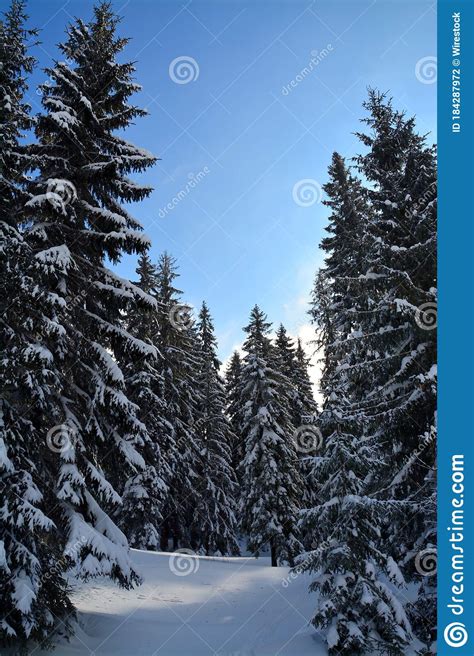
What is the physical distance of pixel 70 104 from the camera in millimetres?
11906

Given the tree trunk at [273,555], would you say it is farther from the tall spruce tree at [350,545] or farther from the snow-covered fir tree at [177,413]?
the tall spruce tree at [350,545]

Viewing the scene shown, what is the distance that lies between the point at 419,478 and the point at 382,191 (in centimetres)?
826

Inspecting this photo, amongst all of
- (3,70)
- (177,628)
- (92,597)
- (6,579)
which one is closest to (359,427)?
(177,628)

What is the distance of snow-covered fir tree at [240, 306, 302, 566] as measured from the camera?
79.2 feet

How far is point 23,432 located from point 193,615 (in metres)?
8.20

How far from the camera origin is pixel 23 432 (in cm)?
920

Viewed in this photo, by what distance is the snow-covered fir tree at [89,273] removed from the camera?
957 cm

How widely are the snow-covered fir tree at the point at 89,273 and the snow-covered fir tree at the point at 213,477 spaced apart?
1862 centimetres

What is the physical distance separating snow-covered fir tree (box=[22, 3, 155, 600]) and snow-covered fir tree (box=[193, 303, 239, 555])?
18.6 m

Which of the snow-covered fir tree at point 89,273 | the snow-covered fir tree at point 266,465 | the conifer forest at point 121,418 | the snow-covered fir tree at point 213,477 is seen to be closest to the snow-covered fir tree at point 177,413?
the snow-covered fir tree at point 213,477

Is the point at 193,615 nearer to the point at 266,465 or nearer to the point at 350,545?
the point at 350,545

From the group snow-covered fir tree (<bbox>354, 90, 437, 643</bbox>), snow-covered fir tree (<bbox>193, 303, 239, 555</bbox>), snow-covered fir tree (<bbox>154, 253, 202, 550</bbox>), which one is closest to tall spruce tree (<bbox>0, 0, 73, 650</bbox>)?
snow-covered fir tree (<bbox>354, 90, 437, 643</bbox>)

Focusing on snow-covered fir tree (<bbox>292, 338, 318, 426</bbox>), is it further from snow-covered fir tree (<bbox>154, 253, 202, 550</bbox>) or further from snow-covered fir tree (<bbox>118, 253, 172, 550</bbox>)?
snow-covered fir tree (<bbox>118, 253, 172, 550</bbox>)

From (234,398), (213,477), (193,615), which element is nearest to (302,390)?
(234,398)
